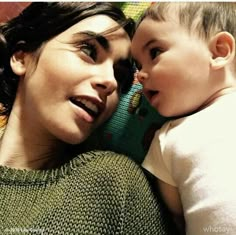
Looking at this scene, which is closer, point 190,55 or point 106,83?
point 190,55

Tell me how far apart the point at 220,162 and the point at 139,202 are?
0.22 metres

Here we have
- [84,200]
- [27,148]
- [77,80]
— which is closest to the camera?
[84,200]

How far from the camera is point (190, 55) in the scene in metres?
0.88

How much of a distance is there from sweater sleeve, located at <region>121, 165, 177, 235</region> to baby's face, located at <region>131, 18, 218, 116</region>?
0.60 feet

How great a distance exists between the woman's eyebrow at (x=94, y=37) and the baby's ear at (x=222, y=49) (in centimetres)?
30

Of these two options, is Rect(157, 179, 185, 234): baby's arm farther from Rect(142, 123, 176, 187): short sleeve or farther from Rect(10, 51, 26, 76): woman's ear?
Rect(10, 51, 26, 76): woman's ear

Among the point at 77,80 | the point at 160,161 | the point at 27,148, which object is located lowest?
the point at 27,148

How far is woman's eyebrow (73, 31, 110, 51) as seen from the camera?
3.41 ft

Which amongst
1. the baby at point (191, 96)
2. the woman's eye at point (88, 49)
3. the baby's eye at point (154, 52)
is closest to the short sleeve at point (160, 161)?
the baby at point (191, 96)

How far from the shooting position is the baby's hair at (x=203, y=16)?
2.93ft

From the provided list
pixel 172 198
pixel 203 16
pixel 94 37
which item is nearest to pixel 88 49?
pixel 94 37

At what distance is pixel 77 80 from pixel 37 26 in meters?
0.28

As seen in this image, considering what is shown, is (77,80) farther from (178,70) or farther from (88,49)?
(178,70)

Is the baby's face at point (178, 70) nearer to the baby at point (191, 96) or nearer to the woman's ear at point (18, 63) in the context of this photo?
the baby at point (191, 96)
